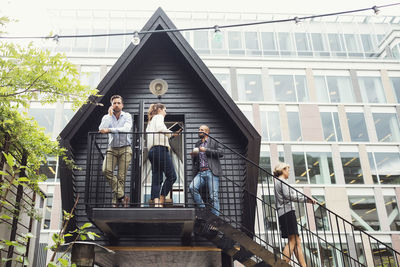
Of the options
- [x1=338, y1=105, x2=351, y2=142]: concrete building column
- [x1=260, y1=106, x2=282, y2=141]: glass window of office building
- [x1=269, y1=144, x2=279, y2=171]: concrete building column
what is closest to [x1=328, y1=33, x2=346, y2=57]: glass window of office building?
[x1=338, y1=105, x2=351, y2=142]: concrete building column

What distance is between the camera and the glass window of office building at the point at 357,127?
1094 inches

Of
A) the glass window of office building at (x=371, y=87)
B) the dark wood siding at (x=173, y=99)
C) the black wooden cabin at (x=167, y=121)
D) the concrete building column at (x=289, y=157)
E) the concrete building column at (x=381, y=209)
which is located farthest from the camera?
the glass window of office building at (x=371, y=87)

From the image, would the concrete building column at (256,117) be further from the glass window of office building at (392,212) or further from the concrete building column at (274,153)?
the glass window of office building at (392,212)

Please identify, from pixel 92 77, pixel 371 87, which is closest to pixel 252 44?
pixel 371 87

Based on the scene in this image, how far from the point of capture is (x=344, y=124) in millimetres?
27781

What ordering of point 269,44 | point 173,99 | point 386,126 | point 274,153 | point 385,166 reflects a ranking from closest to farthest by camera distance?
point 173,99 → point 274,153 → point 385,166 → point 386,126 → point 269,44

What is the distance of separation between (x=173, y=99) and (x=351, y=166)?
20.9 m

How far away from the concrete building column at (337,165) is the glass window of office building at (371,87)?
5.17 m

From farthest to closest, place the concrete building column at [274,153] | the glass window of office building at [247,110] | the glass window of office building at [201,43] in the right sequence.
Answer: the glass window of office building at [201,43] < the glass window of office building at [247,110] < the concrete building column at [274,153]

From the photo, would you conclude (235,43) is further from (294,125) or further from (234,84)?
(294,125)

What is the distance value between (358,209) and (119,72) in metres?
22.1

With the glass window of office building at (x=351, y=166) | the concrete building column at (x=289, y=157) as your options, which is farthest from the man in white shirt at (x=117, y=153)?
the glass window of office building at (x=351, y=166)

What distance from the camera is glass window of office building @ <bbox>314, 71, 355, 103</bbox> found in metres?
28.9

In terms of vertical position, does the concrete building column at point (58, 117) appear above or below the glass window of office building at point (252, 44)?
below
